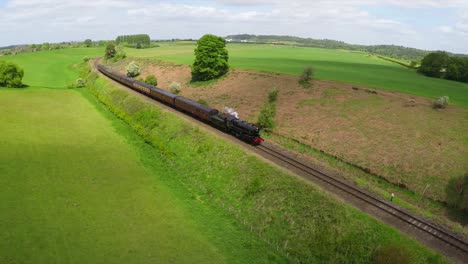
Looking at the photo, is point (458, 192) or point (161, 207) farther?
point (458, 192)

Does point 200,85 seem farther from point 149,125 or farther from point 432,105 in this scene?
point 432,105

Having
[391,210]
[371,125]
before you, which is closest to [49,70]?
[371,125]

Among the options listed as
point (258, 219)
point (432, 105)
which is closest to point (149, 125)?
point (258, 219)

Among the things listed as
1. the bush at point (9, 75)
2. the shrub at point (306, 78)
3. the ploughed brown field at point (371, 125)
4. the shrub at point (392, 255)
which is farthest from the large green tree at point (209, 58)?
the shrub at point (392, 255)

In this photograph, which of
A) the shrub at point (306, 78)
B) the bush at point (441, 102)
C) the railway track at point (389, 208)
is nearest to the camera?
the railway track at point (389, 208)

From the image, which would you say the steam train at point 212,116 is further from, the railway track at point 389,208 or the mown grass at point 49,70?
the mown grass at point 49,70

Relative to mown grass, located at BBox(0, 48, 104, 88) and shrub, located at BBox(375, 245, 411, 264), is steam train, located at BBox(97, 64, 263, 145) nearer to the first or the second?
shrub, located at BBox(375, 245, 411, 264)

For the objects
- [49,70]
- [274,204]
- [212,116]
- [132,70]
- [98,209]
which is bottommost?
[98,209]

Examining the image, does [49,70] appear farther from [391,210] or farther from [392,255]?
[392,255]
